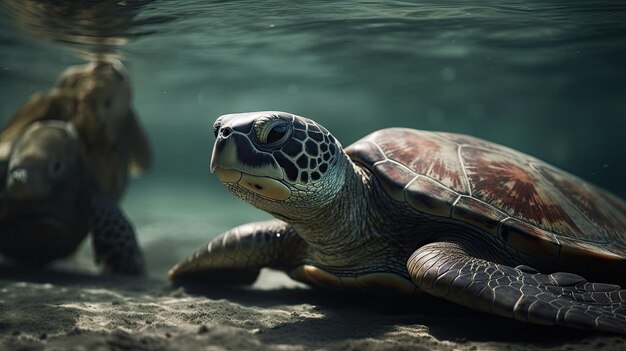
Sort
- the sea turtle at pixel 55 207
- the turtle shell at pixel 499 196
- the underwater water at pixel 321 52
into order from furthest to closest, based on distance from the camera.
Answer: the underwater water at pixel 321 52 → the sea turtle at pixel 55 207 → the turtle shell at pixel 499 196

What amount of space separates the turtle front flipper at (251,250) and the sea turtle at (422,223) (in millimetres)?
11

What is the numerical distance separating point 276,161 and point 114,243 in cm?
352

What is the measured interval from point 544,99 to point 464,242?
21696 mm

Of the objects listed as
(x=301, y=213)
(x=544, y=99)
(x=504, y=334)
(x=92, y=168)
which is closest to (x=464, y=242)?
(x=504, y=334)

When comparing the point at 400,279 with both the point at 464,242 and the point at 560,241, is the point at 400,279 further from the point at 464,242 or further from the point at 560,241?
the point at 560,241

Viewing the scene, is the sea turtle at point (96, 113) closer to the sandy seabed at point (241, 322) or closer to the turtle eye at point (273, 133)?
the sandy seabed at point (241, 322)

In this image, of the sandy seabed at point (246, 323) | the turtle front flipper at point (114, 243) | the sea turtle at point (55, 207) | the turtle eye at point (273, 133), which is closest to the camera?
the sandy seabed at point (246, 323)

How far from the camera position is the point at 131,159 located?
25.6 feet

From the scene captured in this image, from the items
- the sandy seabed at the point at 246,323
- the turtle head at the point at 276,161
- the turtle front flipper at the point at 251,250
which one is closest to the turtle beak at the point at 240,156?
A: the turtle head at the point at 276,161

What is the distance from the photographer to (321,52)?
1143 centimetres

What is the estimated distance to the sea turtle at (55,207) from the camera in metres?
5.20

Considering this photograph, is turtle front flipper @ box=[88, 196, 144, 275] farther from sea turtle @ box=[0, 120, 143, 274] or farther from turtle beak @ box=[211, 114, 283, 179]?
turtle beak @ box=[211, 114, 283, 179]

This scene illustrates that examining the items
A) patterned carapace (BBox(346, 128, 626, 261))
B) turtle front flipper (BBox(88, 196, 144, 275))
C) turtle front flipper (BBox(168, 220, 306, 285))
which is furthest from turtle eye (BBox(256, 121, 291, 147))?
turtle front flipper (BBox(88, 196, 144, 275))

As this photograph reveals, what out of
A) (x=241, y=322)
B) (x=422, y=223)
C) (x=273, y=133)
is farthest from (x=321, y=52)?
(x=241, y=322)
